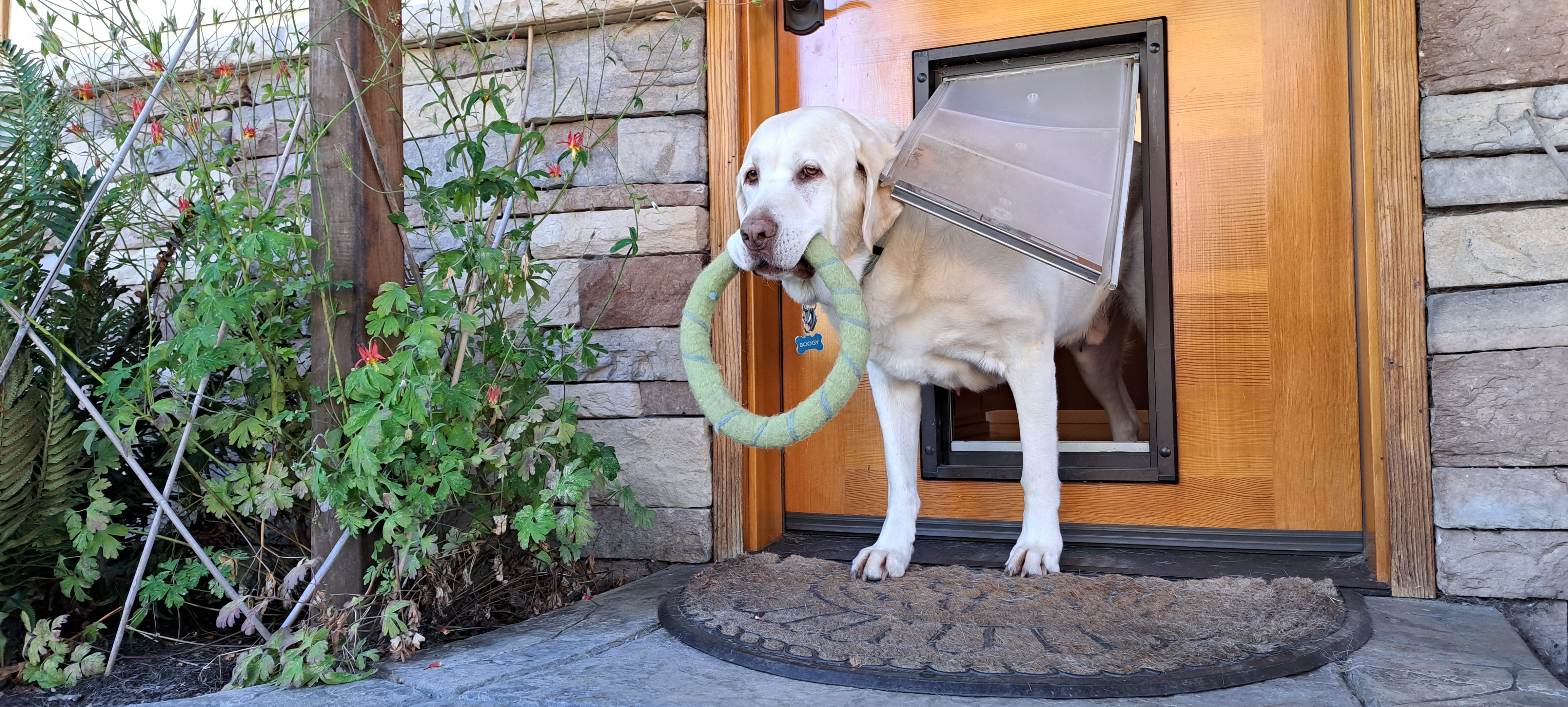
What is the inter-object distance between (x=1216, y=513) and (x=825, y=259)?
144 cm

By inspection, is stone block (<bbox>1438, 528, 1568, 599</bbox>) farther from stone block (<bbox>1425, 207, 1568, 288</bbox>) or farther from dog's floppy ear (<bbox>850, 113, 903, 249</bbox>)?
dog's floppy ear (<bbox>850, 113, 903, 249</bbox>)

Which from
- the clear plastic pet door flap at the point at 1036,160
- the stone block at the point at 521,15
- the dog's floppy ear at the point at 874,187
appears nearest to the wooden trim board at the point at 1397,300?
the clear plastic pet door flap at the point at 1036,160

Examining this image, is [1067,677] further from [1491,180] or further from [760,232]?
[1491,180]

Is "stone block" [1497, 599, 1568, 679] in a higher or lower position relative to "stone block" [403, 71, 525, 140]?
lower

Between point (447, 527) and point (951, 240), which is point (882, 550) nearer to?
point (951, 240)

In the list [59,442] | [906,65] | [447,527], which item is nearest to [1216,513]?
[906,65]

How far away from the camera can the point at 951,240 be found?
236 cm

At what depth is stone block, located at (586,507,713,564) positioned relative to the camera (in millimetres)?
2646

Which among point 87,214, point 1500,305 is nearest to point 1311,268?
point 1500,305

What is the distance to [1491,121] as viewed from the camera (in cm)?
198

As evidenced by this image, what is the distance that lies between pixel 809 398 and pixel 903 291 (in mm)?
471

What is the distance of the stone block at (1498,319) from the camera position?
192cm

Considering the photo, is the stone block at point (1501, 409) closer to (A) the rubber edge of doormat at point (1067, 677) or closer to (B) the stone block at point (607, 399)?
(A) the rubber edge of doormat at point (1067, 677)

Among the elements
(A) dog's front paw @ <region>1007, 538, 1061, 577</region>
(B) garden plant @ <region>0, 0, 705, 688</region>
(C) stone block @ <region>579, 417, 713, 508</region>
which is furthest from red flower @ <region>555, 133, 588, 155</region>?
(A) dog's front paw @ <region>1007, 538, 1061, 577</region>
